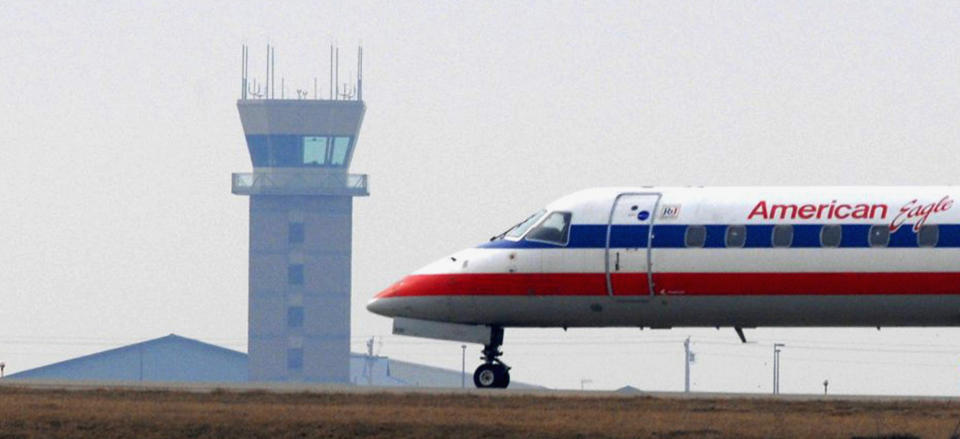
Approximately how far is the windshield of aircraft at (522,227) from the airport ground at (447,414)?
16.7 feet

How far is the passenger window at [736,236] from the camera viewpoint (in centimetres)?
5716

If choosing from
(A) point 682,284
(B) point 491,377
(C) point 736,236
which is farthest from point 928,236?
(B) point 491,377

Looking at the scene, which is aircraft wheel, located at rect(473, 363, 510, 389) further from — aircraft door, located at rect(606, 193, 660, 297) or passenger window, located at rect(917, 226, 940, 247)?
passenger window, located at rect(917, 226, 940, 247)

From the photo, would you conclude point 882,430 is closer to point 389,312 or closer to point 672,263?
point 672,263

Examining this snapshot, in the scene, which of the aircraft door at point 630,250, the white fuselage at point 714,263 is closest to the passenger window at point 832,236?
the white fuselage at point 714,263

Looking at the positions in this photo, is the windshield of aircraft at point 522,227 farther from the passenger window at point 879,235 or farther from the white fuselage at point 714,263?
the passenger window at point 879,235

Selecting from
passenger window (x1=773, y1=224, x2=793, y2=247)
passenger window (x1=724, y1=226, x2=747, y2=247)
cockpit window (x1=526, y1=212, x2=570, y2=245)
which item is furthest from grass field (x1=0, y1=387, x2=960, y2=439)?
passenger window (x1=773, y1=224, x2=793, y2=247)

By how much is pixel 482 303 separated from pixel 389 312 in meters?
2.34

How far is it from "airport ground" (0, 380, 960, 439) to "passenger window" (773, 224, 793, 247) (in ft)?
14.0

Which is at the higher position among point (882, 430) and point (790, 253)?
point (790, 253)

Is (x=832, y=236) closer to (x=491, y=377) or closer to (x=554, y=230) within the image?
(x=554, y=230)

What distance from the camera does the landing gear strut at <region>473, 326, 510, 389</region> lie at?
5903 cm

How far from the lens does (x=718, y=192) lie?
58156mm

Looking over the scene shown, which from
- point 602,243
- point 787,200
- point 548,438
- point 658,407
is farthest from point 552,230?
point 548,438
